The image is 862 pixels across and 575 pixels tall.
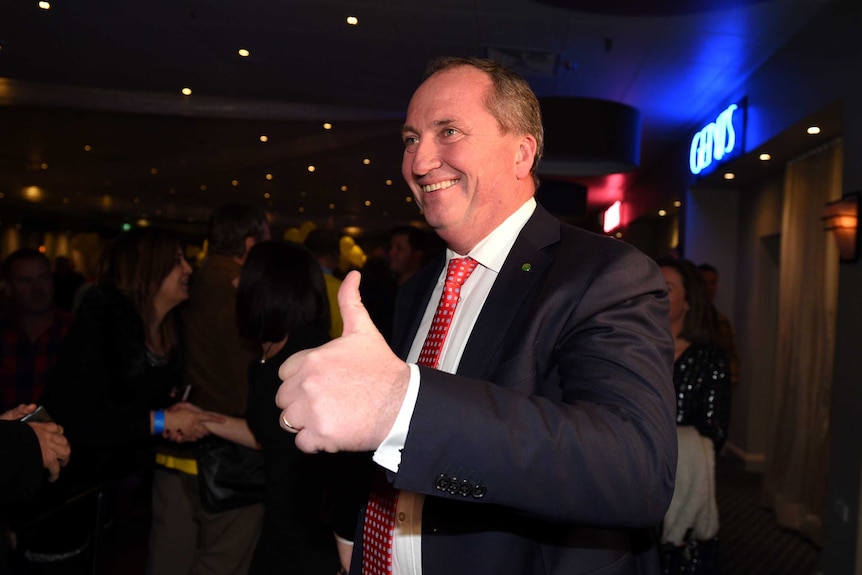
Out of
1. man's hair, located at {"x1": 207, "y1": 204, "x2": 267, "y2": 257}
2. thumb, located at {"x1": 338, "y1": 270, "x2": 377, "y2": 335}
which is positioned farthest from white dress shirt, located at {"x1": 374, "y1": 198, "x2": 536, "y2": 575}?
man's hair, located at {"x1": 207, "y1": 204, "x2": 267, "y2": 257}

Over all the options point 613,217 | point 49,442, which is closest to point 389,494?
point 49,442

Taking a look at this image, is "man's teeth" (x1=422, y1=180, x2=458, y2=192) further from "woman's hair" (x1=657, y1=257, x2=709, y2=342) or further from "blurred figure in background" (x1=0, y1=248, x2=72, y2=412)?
"blurred figure in background" (x1=0, y1=248, x2=72, y2=412)

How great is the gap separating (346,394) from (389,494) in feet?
2.01

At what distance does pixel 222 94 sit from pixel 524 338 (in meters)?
7.04

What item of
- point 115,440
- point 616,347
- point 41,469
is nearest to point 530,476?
point 616,347

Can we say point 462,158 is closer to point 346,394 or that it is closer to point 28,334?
point 346,394

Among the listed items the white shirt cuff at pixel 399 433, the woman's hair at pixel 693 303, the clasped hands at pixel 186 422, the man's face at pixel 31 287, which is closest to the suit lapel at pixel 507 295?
the white shirt cuff at pixel 399 433

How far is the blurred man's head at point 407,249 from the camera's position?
4.93m

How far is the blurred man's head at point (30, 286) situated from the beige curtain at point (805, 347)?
5.38 metres

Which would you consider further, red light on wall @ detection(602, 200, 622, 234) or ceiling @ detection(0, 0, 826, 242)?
red light on wall @ detection(602, 200, 622, 234)

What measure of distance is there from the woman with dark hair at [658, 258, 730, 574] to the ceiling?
6.26 feet

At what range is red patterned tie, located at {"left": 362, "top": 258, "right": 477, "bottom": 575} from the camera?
4.37ft

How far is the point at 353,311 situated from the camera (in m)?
0.88

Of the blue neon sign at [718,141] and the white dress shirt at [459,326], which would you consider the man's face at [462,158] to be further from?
the blue neon sign at [718,141]
